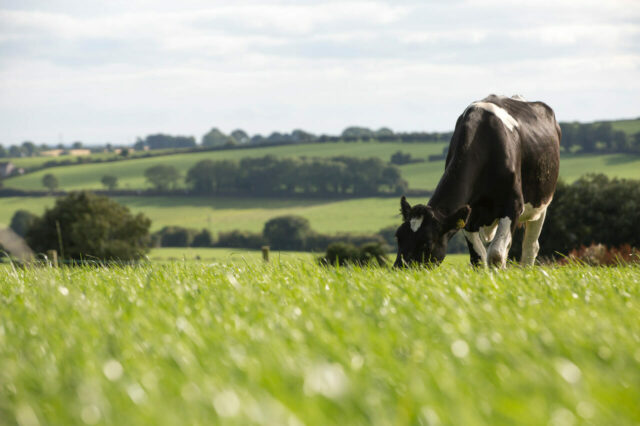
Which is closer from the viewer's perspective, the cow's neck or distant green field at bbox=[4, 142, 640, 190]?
the cow's neck

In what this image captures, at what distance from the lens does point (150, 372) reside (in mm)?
3447

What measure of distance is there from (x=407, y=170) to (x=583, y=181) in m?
78.7

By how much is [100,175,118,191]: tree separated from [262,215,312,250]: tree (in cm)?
6099

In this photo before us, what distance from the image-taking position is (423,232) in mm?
9188

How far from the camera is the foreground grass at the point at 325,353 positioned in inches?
116

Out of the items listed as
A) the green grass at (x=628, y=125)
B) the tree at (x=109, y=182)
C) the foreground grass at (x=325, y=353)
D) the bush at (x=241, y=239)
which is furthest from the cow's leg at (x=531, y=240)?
the tree at (x=109, y=182)

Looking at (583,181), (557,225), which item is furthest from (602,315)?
(583,181)

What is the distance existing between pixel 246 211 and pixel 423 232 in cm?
12025

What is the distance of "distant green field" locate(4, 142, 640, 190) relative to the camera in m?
129

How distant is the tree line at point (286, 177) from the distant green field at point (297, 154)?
153 inches

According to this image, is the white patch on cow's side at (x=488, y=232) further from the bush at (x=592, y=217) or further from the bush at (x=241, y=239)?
the bush at (x=241, y=239)

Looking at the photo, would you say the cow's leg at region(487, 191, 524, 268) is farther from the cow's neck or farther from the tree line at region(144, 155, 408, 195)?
the tree line at region(144, 155, 408, 195)

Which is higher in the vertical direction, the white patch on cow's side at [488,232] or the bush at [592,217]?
the white patch on cow's side at [488,232]

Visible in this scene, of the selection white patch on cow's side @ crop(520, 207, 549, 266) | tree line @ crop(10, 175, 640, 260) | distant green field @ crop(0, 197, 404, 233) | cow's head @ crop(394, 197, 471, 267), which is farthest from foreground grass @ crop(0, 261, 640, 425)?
distant green field @ crop(0, 197, 404, 233)
